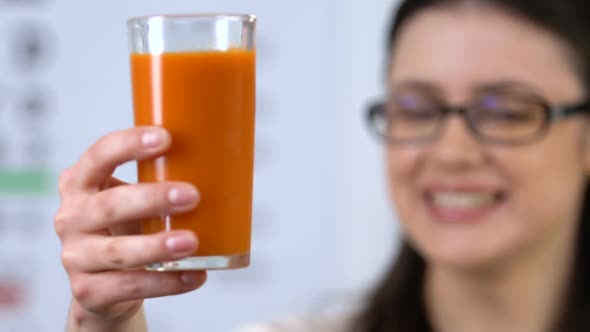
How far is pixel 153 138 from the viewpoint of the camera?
0.98 m

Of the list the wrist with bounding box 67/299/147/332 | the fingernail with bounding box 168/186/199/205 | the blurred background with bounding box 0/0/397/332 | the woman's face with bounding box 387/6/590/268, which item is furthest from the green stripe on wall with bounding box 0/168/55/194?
the fingernail with bounding box 168/186/199/205

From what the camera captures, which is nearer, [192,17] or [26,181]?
[192,17]

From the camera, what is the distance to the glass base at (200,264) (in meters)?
1.00

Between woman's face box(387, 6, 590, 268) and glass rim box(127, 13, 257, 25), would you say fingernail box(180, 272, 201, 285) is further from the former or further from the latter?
woman's face box(387, 6, 590, 268)

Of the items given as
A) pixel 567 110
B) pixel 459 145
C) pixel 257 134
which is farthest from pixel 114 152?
pixel 257 134

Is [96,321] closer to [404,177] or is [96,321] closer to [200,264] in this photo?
[200,264]

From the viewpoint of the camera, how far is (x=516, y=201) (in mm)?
2076

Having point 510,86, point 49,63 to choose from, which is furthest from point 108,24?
point 510,86

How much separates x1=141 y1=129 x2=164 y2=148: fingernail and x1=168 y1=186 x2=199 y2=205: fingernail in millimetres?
56

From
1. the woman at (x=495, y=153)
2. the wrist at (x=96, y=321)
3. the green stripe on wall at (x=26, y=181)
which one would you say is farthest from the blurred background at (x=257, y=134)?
the wrist at (x=96, y=321)

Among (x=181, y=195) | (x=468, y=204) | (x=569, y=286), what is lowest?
(x=569, y=286)

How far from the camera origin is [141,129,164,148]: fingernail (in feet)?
3.21

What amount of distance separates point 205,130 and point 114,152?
11 cm

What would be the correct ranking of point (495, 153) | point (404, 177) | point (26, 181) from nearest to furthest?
point (495, 153), point (404, 177), point (26, 181)
